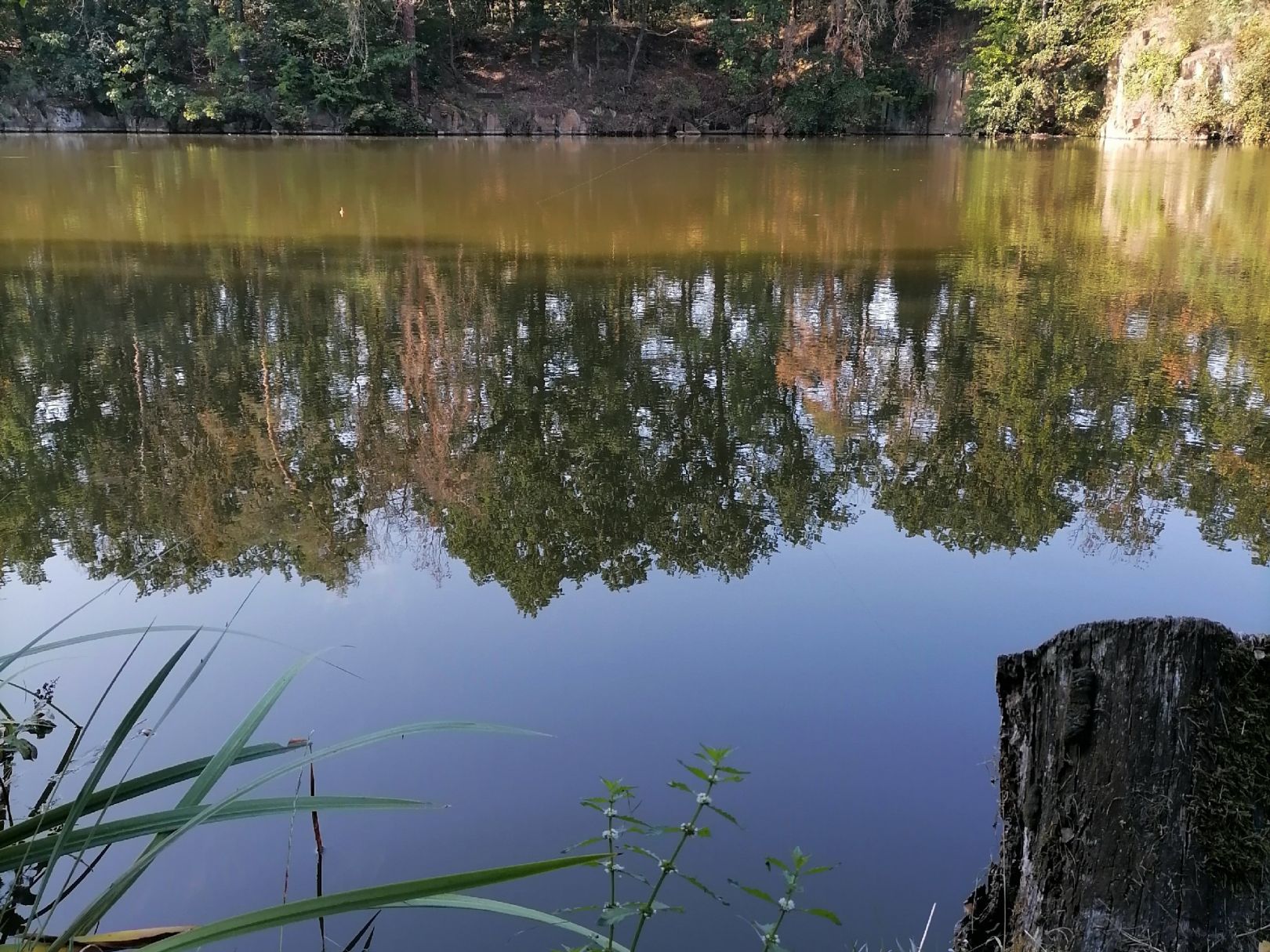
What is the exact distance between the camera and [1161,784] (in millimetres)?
1475

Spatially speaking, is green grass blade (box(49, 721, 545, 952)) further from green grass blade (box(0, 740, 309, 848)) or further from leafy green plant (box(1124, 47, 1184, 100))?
leafy green plant (box(1124, 47, 1184, 100))

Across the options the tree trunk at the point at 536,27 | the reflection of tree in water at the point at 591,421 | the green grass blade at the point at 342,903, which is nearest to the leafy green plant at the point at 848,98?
the tree trunk at the point at 536,27

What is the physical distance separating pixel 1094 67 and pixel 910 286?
21.4 metres

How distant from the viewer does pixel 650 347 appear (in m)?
6.45

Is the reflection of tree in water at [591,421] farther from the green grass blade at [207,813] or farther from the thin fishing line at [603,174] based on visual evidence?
the thin fishing line at [603,174]

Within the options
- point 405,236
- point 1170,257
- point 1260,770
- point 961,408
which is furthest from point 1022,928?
point 405,236

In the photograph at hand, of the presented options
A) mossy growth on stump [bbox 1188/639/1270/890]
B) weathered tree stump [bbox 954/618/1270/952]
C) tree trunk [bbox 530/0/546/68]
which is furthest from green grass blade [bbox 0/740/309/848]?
tree trunk [bbox 530/0/546/68]

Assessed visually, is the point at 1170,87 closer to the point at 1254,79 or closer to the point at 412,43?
the point at 1254,79

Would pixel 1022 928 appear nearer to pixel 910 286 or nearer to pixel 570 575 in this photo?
pixel 570 575

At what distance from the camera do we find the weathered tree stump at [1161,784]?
1.45 metres

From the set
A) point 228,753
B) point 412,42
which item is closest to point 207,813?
point 228,753

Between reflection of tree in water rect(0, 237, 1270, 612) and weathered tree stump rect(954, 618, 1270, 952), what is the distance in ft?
7.41

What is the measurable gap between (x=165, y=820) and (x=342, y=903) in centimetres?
34

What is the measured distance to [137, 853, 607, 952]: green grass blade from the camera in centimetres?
98
